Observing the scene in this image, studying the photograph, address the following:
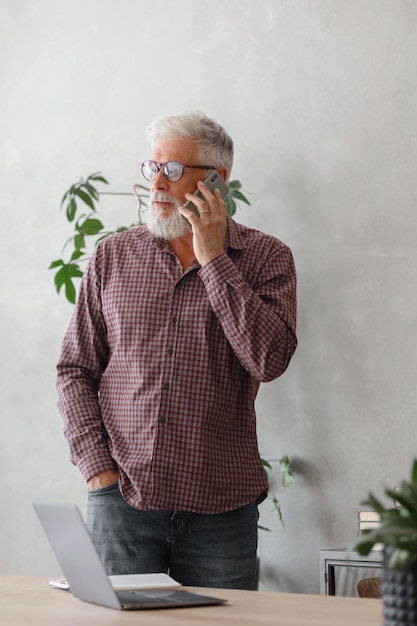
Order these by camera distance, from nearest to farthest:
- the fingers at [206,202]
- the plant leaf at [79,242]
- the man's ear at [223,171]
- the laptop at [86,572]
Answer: the laptop at [86,572]
the fingers at [206,202]
the man's ear at [223,171]
the plant leaf at [79,242]

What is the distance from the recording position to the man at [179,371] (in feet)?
7.07

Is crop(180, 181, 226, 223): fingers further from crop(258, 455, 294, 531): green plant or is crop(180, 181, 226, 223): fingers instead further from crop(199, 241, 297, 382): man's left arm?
crop(258, 455, 294, 531): green plant

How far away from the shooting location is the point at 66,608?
147 cm

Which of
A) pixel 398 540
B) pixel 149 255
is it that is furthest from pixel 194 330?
pixel 398 540

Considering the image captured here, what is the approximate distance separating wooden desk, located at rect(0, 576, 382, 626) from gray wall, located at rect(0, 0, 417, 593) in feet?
5.17

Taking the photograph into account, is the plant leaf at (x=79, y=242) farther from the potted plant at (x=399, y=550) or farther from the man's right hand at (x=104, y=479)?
the potted plant at (x=399, y=550)

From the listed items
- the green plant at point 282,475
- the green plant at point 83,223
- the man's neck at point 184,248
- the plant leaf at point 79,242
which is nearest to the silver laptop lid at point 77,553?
the man's neck at point 184,248

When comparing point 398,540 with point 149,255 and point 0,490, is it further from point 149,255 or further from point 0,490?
point 0,490

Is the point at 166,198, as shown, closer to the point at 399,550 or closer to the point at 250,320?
the point at 250,320

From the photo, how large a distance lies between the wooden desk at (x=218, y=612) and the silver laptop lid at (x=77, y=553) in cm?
2

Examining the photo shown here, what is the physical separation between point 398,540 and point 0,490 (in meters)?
3.23

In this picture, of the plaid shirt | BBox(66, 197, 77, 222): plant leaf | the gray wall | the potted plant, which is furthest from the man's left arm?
BBox(66, 197, 77, 222): plant leaf

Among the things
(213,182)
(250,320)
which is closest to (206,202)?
(213,182)

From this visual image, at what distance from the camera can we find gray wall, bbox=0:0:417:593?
307cm
